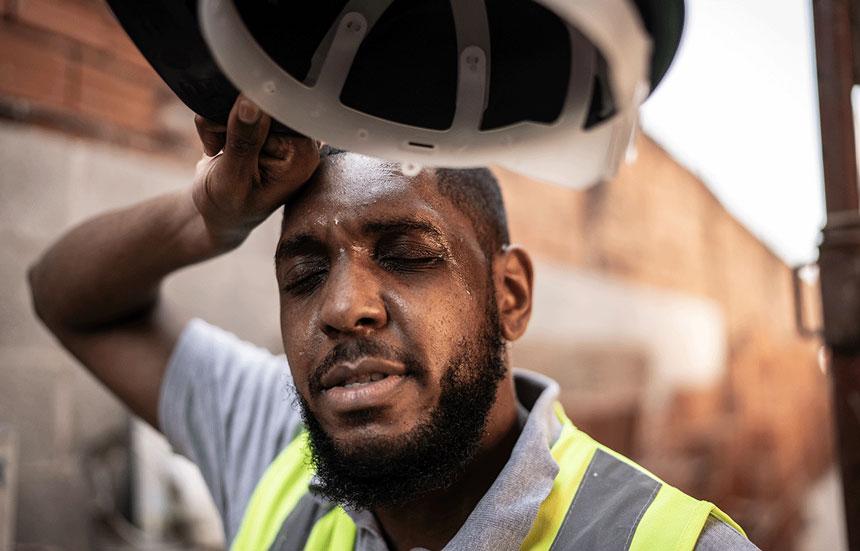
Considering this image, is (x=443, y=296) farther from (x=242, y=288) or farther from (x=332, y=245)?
(x=242, y=288)

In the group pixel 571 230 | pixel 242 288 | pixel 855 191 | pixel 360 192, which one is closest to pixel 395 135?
pixel 360 192

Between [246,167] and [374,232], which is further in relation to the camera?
[374,232]

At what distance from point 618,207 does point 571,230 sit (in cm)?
96

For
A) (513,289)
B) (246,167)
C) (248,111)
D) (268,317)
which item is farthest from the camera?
(268,317)

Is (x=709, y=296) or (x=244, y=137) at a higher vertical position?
(x=244, y=137)

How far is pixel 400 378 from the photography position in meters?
1.21

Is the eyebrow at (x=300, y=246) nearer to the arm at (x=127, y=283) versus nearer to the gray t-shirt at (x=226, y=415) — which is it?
the arm at (x=127, y=283)

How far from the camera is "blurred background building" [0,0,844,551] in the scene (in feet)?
7.32

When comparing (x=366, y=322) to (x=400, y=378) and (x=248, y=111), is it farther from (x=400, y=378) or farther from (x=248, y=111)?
(x=248, y=111)

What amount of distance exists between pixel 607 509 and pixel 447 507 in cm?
33

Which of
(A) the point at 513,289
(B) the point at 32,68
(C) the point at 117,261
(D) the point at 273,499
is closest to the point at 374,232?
(A) the point at 513,289

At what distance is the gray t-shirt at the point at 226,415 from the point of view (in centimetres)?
170

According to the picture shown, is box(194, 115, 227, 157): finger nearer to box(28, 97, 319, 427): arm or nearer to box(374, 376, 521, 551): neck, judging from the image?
box(28, 97, 319, 427): arm

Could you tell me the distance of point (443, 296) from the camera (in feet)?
4.22
